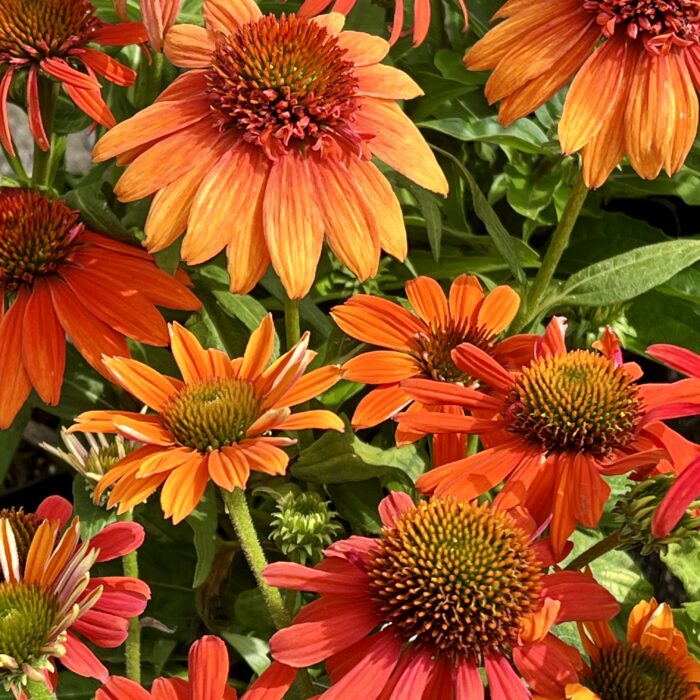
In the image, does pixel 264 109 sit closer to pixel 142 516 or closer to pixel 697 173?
pixel 142 516

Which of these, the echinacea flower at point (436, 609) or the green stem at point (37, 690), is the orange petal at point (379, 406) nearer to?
the echinacea flower at point (436, 609)

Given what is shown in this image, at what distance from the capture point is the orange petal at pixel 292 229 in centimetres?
89

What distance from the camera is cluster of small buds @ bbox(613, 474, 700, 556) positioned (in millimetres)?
785

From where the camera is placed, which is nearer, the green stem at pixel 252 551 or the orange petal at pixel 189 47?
the green stem at pixel 252 551

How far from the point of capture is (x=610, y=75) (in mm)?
918

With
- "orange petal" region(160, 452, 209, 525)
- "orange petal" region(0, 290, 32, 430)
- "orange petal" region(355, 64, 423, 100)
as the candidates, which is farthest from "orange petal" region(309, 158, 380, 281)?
"orange petal" region(0, 290, 32, 430)

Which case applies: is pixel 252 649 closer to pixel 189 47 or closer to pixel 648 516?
pixel 648 516

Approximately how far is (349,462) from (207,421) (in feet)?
0.72

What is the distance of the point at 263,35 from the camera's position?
95 centimetres

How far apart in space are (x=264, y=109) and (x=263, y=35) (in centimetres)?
7

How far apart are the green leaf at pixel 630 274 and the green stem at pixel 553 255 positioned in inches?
1.0

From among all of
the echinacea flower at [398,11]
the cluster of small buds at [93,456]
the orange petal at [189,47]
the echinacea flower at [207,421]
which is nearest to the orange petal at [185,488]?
the echinacea flower at [207,421]

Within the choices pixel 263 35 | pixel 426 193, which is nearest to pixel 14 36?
pixel 263 35

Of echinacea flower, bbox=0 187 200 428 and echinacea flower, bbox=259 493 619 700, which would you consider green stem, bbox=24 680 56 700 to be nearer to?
echinacea flower, bbox=259 493 619 700
